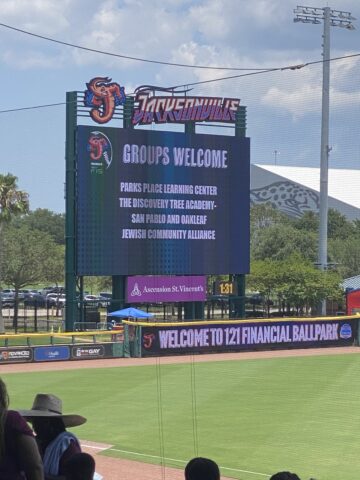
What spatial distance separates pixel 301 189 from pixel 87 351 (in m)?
109

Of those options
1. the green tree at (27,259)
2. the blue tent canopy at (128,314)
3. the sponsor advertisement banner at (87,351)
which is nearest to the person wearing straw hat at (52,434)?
the sponsor advertisement banner at (87,351)

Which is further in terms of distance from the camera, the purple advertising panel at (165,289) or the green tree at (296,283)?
the green tree at (296,283)

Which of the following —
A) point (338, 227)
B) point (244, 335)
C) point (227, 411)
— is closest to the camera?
point (227, 411)

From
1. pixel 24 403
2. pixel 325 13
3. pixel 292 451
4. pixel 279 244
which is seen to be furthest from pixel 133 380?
pixel 279 244

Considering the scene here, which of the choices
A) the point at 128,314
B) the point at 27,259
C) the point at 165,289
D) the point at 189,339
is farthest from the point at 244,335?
the point at 27,259

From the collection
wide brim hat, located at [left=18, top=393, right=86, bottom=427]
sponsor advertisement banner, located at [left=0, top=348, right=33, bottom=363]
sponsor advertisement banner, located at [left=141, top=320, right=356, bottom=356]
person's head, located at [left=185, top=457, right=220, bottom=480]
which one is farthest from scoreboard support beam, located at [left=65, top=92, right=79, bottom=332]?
person's head, located at [left=185, top=457, right=220, bottom=480]

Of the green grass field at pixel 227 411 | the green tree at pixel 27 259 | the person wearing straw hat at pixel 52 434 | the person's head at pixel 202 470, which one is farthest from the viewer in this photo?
the green tree at pixel 27 259

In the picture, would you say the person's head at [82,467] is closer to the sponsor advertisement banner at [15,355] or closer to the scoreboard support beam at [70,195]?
the sponsor advertisement banner at [15,355]

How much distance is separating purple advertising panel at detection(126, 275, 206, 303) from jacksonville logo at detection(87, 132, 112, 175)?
198 inches

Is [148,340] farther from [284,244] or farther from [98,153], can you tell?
[284,244]

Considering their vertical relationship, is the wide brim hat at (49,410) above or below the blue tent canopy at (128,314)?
above

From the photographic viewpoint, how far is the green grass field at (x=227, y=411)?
16.9 m

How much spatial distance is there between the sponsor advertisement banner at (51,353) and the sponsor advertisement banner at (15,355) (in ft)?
0.86

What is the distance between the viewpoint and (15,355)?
111 ft
